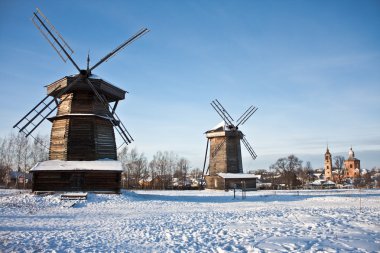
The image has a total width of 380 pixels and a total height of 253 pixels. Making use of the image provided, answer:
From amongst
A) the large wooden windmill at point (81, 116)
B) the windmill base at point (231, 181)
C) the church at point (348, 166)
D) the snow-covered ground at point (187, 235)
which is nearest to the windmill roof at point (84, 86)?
the large wooden windmill at point (81, 116)

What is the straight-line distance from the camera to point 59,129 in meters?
23.5

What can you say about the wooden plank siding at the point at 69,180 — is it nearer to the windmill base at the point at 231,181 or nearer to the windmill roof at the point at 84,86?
the windmill roof at the point at 84,86

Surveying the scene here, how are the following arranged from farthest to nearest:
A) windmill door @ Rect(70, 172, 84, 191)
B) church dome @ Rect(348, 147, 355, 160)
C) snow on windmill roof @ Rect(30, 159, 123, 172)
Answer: church dome @ Rect(348, 147, 355, 160), windmill door @ Rect(70, 172, 84, 191), snow on windmill roof @ Rect(30, 159, 123, 172)

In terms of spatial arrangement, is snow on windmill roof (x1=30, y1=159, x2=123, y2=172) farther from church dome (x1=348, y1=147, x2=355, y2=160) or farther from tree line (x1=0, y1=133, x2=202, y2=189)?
church dome (x1=348, y1=147, x2=355, y2=160)

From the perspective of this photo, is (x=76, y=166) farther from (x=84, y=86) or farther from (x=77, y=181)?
(x=84, y=86)

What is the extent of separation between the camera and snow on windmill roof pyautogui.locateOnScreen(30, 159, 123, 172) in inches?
845

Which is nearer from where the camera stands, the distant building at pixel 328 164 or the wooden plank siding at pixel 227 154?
the wooden plank siding at pixel 227 154

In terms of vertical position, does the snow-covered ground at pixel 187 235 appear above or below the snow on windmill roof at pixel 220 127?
below

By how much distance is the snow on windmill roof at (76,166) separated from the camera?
845 inches

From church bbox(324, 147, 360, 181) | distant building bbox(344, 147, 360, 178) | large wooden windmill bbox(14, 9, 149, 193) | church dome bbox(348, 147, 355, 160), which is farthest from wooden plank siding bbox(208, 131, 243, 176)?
church dome bbox(348, 147, 355, 160)

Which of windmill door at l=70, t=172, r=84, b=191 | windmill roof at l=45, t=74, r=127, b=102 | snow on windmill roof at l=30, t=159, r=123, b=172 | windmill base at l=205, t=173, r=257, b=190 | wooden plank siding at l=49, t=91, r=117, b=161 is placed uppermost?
windmill roof at l=45, t=74, r=127, b=102

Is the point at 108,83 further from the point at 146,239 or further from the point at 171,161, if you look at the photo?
the point at 171,161

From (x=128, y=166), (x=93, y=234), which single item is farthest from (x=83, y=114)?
(x=128, y=166)

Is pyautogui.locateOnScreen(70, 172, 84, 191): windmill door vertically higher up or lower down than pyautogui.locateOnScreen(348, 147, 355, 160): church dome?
lower down
